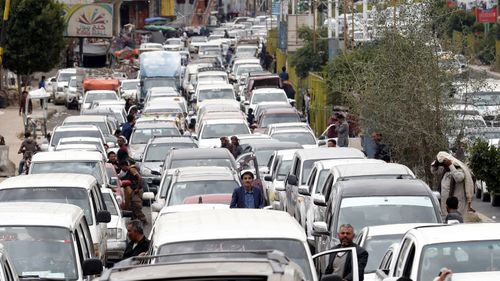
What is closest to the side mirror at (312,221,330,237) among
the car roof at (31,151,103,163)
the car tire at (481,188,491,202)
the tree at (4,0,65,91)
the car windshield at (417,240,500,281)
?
the car windshield at (417,240,500,281)

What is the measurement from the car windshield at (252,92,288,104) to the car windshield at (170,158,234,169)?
24125mm

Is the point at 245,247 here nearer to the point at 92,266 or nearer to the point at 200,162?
the point at 92,266

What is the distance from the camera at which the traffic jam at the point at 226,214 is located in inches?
438

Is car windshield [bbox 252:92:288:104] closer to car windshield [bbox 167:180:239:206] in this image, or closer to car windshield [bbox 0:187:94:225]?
car windshield [bbox 167:180:239:206]

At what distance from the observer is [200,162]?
84.5ft

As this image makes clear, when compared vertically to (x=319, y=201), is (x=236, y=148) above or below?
below

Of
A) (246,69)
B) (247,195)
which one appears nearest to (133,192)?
(247,195)

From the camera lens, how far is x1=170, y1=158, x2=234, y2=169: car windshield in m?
25.5

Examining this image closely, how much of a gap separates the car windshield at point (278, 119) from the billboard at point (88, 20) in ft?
131

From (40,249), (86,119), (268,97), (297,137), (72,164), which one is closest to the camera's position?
(40,249)

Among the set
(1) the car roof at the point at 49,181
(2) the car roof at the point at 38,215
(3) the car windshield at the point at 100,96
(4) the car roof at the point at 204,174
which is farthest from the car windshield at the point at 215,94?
(2) the car roof at the point at 38,215

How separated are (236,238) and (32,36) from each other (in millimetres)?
55862

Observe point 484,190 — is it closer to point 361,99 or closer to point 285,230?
point 361,99

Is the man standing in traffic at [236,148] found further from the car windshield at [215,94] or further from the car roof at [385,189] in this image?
the car windshield at [215,94]
